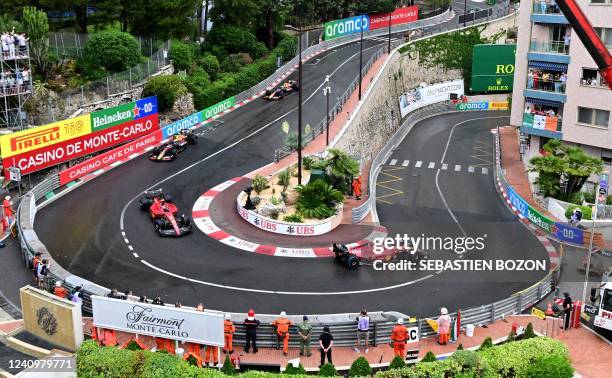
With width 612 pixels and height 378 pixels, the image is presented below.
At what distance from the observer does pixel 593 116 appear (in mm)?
49406

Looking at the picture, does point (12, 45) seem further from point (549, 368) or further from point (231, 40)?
point (549, 368)

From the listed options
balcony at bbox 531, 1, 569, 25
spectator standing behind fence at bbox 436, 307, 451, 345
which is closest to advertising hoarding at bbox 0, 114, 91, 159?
spectator standing behind fence at bbox 436, 307, 451, 345

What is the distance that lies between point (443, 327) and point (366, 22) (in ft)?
222

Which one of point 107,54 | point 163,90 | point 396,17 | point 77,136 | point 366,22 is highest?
point 396,17

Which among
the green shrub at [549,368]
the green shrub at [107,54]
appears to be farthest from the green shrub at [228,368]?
the green shrub at [107,54]

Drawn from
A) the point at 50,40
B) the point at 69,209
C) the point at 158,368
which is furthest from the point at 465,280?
the point at 50,40

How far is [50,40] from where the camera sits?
59031mm

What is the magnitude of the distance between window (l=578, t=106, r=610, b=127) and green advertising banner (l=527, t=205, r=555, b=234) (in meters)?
10.3

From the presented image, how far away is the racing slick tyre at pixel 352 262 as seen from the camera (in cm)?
3500

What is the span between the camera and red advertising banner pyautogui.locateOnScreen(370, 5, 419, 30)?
300 ft

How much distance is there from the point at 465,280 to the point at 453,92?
50.1 metres

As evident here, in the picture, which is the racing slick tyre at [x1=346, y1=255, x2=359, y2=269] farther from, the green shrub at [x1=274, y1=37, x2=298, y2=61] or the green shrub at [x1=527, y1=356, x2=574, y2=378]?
the green shrub at [x1=274, y1=37, x2=298, y2=61]

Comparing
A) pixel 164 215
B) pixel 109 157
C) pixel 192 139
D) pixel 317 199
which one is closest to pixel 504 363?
pixel 317 199

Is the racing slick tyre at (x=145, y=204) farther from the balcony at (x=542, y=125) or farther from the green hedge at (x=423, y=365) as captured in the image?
the balcony at (x=542, y=125)
